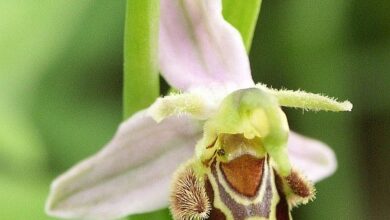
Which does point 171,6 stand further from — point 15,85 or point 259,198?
point 15,85

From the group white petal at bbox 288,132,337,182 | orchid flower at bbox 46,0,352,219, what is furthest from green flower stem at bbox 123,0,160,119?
white petal at bbox 288,132,337,182

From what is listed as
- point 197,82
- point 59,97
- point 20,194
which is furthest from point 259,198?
point 59,97

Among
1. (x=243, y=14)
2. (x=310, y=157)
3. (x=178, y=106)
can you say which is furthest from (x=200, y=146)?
(x=310, y=157)

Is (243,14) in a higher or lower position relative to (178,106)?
higher

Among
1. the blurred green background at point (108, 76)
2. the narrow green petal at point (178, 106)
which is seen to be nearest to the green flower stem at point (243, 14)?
the narrow green petal at point (178, 106)

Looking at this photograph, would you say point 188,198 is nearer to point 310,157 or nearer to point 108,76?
point 310,157

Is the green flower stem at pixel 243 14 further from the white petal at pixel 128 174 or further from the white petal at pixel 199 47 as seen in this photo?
the white petal at pixel 128 174
